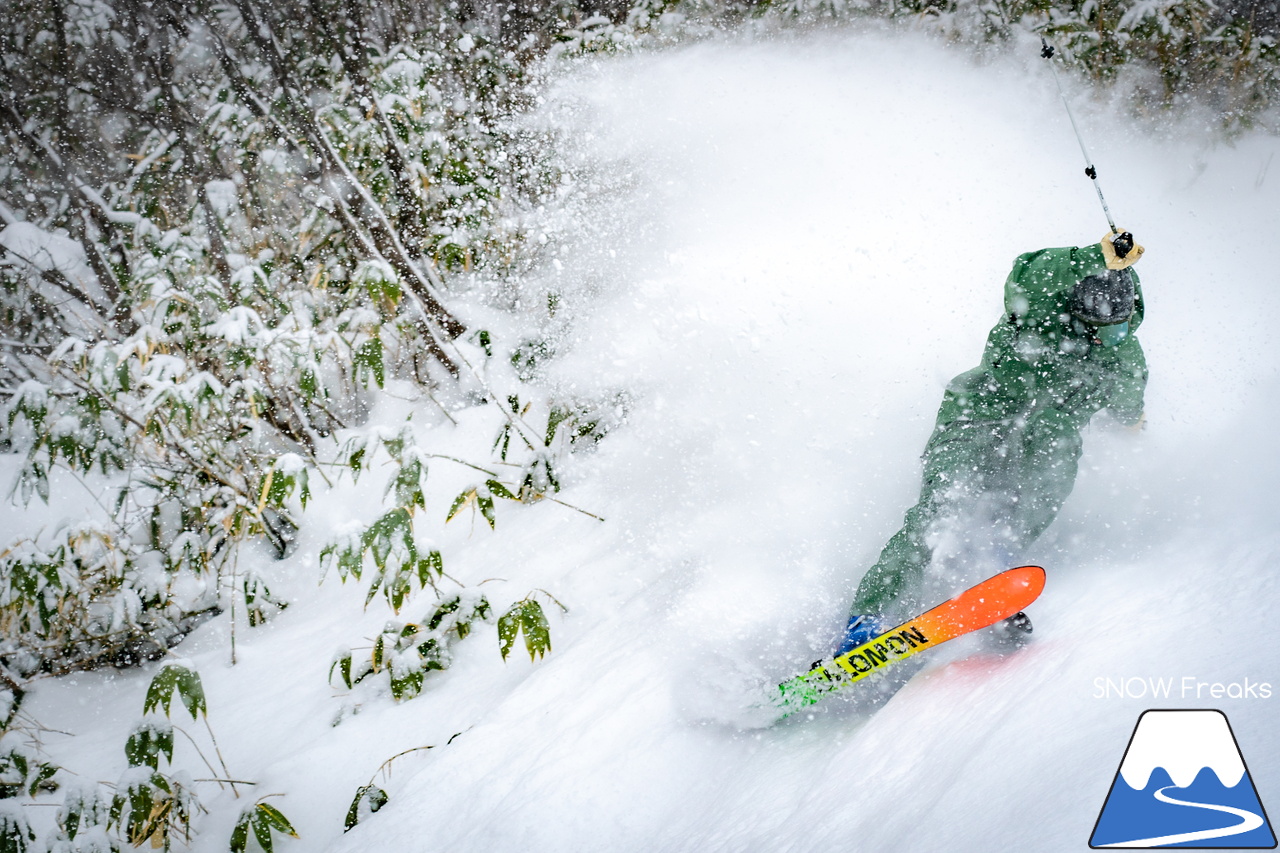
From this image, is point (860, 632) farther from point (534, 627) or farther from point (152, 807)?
point (152, 807)

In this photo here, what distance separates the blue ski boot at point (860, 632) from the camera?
1823mm

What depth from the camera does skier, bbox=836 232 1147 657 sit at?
1.91 metres

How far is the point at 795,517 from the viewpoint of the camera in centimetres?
252

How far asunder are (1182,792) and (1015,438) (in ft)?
3.62

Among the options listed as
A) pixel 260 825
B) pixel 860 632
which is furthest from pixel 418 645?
pixel 860 632

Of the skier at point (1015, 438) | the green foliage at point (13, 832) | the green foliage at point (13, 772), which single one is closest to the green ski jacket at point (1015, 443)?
the skier at point (1015, 438)

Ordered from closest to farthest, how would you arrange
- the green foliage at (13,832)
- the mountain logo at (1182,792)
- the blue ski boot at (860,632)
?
the mountain logo at (1182,792)
the green foliage at (13,832)
the blue ski boot at (860,632)

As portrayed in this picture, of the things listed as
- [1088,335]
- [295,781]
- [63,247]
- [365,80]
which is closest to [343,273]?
[365,80]

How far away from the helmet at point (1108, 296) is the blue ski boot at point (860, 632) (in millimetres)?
1025

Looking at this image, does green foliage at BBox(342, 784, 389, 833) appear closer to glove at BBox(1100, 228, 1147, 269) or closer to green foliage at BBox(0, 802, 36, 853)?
green foliage at BBox(0, 802, 36, 853)

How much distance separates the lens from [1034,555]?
7.00 ft

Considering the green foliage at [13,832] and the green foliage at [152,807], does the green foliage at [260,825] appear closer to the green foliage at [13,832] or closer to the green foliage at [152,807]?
the green foliage at [152,807]

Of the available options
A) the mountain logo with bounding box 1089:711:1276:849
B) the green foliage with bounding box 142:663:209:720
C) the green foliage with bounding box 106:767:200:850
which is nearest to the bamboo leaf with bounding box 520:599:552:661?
the green foliage with bounding box 142:663:209:720

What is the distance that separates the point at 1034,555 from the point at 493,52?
4.05m
